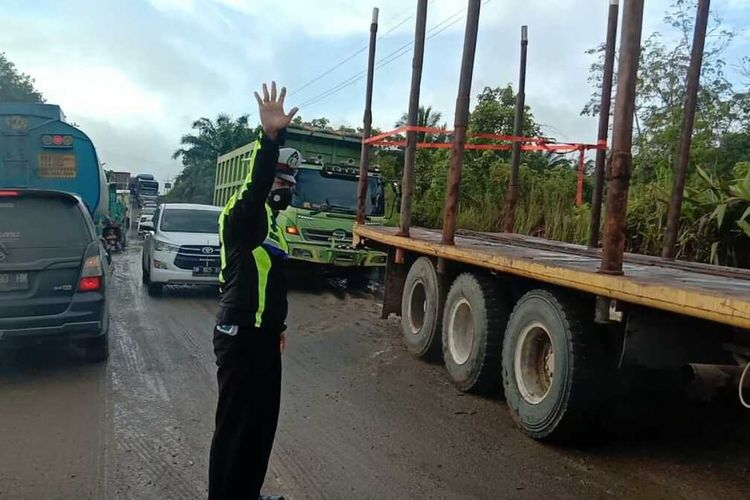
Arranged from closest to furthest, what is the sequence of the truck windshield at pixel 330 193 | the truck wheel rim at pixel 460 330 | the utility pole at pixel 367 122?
the truck wheel rim at pixel 460 330 < the utility pole at pixel 367 122 < the truck windshield at pixel 330 193

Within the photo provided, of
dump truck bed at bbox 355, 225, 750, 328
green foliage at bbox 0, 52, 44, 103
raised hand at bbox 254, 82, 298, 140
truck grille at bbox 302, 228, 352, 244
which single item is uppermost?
green foliage at bbox 0, 52, 44, 103

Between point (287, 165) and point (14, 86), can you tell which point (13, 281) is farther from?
point (14, 86)

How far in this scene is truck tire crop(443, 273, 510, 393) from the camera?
20.0 ft

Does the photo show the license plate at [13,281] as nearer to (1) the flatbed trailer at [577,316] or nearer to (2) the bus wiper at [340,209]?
(1) the flatbed trailer at [577,316]

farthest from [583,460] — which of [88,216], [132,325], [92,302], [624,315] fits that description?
[132,325]

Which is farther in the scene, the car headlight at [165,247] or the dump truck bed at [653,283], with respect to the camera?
the car headlight at [165,247]

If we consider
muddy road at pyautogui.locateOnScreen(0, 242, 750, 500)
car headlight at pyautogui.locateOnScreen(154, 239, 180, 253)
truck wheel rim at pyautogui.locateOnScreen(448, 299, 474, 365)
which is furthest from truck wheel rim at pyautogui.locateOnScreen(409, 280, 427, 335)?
car headlight at pyautogui.locateOnScreen(154, 239, 180, 253)

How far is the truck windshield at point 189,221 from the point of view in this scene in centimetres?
1218

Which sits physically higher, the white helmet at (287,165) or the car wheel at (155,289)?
the white helmet at (287,165)

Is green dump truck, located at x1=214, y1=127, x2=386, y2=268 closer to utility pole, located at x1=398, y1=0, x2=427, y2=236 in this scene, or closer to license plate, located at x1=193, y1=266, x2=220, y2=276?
license plate, located at x1=193, y1=266, x2=220, y2=276

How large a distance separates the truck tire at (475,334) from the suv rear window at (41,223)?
3.60 meters


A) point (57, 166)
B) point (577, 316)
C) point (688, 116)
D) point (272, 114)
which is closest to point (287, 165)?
point (272, 114)

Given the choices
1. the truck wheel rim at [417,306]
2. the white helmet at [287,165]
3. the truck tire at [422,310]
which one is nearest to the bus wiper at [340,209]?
the truck tire at [422,310]

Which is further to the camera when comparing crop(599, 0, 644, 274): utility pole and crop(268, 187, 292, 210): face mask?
crop(599, 0, 644, 274): utility pole
